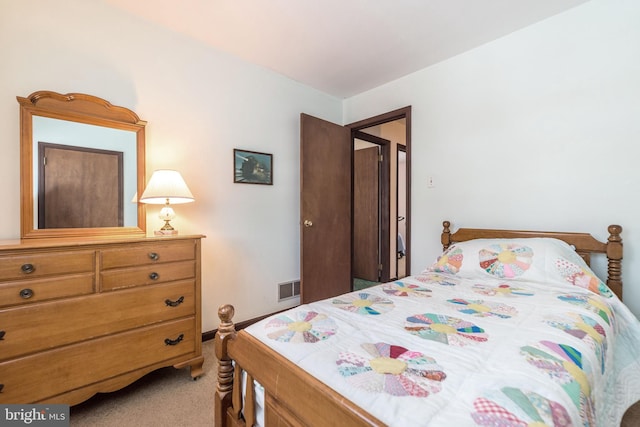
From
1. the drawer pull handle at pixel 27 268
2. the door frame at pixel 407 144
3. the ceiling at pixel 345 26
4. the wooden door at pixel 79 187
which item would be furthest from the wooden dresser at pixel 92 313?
the door frame at pixel 407 144

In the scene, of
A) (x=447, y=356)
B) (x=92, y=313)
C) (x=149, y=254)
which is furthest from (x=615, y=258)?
(x=92, y=313)

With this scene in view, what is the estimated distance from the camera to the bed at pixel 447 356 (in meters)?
0.65

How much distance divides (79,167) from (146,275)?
85cm

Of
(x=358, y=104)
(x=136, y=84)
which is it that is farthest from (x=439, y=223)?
(x=136, y=84)

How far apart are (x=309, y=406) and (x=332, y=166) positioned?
2.60 meters

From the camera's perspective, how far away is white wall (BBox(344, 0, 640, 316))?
1.79 metres

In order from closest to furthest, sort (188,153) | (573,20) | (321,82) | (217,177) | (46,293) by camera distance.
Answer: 1. (46,293)
2. (573,20)
3. (188,153)
4. (217,177)
5. (321,82)

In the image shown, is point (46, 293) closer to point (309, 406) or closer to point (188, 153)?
point (188, 153)

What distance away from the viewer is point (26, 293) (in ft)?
4.30

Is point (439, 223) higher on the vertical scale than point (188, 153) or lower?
lower

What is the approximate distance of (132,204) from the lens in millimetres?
1989

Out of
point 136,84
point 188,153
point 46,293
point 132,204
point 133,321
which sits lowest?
point 133,321

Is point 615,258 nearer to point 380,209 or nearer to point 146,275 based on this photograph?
point 380,209

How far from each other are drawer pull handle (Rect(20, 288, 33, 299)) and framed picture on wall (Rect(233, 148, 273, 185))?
1.51 metres
